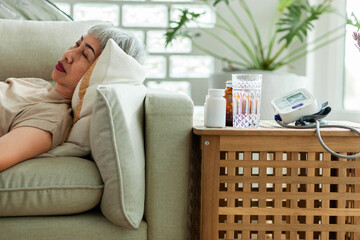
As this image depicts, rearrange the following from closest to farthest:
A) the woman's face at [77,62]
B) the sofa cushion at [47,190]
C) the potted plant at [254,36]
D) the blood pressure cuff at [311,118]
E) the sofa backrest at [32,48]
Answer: the sofa cushion at [47,190] < the blood pressure cuff at [311,118] < the woman's face at [77,62] < the sofa backrest at [32,48] < the potted plant at [254,36]

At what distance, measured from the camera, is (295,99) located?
4.23 ft

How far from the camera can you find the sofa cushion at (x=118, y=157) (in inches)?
44.7

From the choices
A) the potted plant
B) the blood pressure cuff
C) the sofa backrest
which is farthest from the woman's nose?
the potted plant

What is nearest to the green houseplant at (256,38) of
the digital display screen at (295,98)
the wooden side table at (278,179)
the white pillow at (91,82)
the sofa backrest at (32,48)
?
the sofa backrest at (32,48)

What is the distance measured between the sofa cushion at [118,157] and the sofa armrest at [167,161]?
42 mm

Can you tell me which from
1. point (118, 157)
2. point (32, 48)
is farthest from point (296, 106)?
point (32, 48)

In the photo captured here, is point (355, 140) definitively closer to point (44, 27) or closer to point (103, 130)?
point (103, 130)

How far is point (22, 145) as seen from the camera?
1.20 m

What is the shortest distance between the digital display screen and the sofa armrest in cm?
30

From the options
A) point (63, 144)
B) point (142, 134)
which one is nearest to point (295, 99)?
point (142, 134)

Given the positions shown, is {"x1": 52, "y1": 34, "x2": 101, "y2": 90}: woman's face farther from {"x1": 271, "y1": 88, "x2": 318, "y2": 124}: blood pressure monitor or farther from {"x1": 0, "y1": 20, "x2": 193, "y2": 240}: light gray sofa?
{"x1": 271, "y1": 88, "x2": 318, "y2": 124}: blood pressure monitor

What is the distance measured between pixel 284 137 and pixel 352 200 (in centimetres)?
27

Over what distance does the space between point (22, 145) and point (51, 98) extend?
12.4 inches

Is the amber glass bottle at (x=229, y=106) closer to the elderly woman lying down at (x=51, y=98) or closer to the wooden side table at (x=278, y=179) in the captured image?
the wooden side table at (x=278, y=179)
